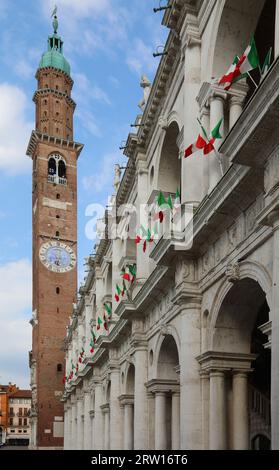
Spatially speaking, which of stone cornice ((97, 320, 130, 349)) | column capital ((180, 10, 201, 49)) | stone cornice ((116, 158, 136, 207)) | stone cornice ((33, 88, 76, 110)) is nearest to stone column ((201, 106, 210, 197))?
column capital ((180, 10, 201, 49))

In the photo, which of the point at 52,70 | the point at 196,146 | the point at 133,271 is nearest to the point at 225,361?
the point at 196,146

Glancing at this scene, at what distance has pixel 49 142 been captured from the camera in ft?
240

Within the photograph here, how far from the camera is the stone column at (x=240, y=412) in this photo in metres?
15.8

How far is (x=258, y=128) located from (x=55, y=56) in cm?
7044

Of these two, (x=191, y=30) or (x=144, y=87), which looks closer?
(x=191, y=30)

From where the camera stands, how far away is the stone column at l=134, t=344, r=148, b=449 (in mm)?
24469

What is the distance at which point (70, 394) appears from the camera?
5672 cm

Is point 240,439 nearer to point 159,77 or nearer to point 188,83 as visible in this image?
point 188,83

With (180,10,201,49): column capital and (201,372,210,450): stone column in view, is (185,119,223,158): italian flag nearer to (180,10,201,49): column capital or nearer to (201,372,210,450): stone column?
(180,10,201,49): column capital

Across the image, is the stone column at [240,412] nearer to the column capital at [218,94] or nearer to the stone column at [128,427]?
the column capital at [218,94]

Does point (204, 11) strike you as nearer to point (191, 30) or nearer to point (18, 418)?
point (191, 30)

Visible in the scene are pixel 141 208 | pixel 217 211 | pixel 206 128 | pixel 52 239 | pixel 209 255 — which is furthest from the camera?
pixel 52 239

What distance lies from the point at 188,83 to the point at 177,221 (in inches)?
161
